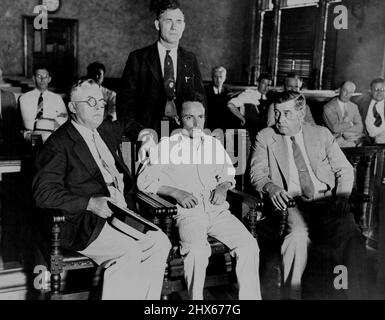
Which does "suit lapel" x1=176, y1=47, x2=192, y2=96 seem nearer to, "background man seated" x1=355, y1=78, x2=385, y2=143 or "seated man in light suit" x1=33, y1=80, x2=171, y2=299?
"seated man in light suit" x1=33, y1=80, x2=171, y2=299

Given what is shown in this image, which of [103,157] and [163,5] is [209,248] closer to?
[103,157]

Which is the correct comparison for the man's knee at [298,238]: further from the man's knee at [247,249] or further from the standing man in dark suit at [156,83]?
the standing man in dark suit at [156,83]

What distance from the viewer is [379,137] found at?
5410 mm

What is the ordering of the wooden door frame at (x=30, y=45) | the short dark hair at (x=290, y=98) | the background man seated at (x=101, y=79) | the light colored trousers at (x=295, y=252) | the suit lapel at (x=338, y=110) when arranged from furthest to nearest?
the wooden door frame at (x=30, y=45), the background man seated at (x=101, y=79), the suit lapel at (x=338, y=110), the short dark hair at (x=290, y=98), the light colored trousers at (x=295, y=252)

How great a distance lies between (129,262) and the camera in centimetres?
254

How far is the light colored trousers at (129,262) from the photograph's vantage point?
98.4 inches

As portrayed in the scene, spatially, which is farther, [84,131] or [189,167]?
[189,167]

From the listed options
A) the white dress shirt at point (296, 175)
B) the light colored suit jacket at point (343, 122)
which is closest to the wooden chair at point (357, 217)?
the white dress shirt at point (296, 175)

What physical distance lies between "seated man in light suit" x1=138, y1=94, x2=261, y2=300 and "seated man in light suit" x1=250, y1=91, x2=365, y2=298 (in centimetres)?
26

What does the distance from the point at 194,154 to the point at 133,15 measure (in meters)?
8.13

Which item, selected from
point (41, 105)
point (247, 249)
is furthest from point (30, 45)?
point (247, 249)

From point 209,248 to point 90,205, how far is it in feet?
Answer: 2.36
